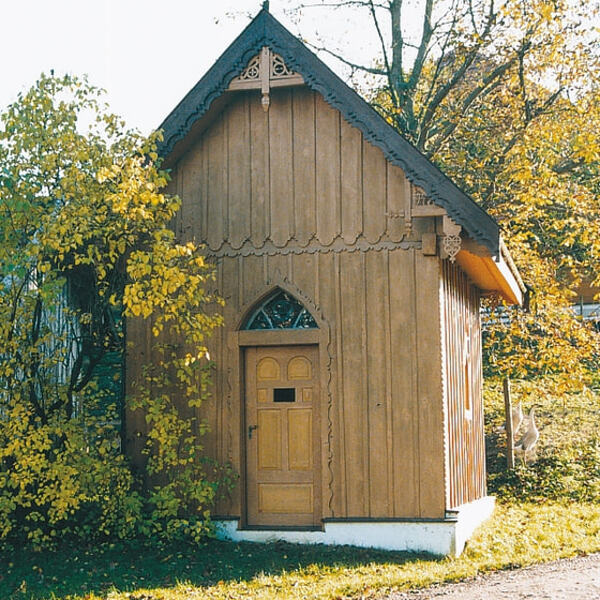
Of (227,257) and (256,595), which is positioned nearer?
(256,595)

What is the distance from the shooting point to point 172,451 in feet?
37.1

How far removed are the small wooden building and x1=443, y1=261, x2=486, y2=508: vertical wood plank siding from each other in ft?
0.32

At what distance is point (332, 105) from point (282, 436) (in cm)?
393

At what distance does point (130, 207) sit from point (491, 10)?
1036cm

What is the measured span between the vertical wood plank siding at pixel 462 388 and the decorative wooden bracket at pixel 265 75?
2.89m

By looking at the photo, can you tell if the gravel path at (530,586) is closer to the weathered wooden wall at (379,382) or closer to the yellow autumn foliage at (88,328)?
the weathered wooden wall at (379,382)

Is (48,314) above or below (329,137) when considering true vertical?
below

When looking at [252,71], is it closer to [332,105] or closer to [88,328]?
[332,105]

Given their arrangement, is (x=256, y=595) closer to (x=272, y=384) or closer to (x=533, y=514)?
Result: (x=272, y=384)

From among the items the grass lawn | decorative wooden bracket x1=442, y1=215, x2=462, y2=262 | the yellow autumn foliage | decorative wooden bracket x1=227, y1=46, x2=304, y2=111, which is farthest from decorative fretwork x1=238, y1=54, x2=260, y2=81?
the grass lawn

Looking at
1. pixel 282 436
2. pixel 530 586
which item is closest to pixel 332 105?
pixel 282 436

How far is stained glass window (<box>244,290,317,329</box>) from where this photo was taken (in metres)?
11.8

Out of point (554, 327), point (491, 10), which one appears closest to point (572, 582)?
point (554, 327)

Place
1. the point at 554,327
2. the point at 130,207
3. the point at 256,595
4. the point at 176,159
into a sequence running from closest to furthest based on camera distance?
the point at 256,595 → the point at 130,207 → the point at 176,159 → the point at 554,327
